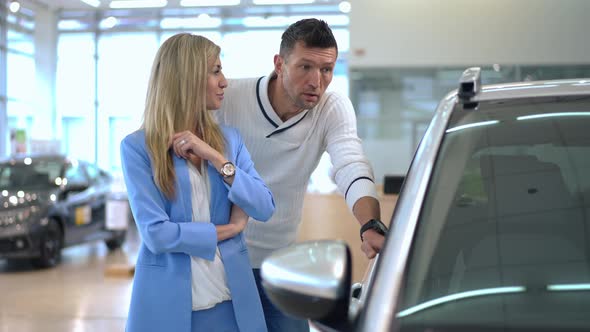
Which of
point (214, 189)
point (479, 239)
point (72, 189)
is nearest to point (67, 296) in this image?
point (72, 189)

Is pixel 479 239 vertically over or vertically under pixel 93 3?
under

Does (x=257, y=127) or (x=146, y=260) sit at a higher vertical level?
(x=257, y=127)

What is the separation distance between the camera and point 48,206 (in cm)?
990

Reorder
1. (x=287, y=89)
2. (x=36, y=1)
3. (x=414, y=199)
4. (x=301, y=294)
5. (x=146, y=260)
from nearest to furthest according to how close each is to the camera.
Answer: (x=301, y=294), (x=414, y=199), (x=146, y=260), (x=287, y=89), (x=36, y=1)

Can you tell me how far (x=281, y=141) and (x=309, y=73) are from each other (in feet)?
0.92

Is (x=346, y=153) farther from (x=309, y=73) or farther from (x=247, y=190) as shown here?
(x=247, y=190)

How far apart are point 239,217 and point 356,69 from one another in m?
8.96

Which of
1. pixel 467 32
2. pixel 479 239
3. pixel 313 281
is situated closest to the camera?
pixel 313 281

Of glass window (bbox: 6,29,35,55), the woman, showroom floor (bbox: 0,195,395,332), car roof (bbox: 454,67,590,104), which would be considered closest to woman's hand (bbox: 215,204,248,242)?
the woman

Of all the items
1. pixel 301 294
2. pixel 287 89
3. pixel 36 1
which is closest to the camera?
pixel 301 294

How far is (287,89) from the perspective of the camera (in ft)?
8.73

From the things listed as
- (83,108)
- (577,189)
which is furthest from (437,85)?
(83,108)

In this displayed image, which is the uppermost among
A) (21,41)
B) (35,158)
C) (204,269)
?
(21,41)

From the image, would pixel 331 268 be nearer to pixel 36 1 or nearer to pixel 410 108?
pixel 410 108
